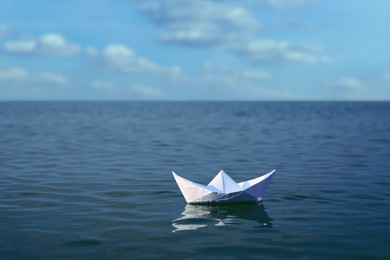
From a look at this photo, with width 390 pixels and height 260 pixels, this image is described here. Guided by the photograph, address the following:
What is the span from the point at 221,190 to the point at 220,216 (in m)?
0.90

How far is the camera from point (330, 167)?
862 inches

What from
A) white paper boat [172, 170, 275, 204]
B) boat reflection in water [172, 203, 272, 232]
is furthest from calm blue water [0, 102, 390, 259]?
white paper boat [172, 170, 275, 204]

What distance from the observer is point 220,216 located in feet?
40.3

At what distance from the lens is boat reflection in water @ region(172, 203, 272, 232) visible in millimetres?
11539

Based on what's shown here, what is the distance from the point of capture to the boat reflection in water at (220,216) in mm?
11539

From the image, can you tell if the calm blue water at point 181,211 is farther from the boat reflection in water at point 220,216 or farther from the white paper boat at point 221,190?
the white paper boat at point 221,190

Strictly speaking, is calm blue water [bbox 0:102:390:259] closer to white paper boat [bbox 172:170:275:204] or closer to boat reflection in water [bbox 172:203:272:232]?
boat reflection in water [bbox 172:203:272:232]

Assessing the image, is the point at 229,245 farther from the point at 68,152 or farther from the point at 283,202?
the point at 68,152

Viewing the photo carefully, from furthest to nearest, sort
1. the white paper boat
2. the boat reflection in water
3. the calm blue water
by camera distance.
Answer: the white paper boat → the boat reflection in water → the calm blue water

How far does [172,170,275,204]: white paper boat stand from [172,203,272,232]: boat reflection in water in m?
0.21

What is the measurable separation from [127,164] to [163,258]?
1398 centimetres

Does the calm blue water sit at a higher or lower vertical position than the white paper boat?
lower

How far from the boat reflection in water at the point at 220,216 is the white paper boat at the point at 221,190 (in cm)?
21

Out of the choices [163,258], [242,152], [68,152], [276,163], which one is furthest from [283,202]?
[68,152]
